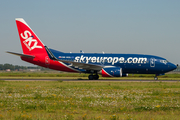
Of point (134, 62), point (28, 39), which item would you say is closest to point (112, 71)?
point (134, 62)

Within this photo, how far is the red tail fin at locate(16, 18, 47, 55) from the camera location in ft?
140

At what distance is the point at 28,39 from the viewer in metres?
42.9

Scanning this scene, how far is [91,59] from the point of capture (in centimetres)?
4141

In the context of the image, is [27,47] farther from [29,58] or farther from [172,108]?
[172,108]

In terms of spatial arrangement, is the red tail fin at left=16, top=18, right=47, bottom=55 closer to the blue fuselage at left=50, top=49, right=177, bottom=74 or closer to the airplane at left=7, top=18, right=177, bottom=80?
the airplane at left=7, top=18, right=177, bottom=80

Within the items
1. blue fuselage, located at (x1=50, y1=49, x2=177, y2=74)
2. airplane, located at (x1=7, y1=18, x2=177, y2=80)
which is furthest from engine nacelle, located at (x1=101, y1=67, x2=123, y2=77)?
blue fuselage, located at (x1=50, y1=49, x2=177, y2=74)

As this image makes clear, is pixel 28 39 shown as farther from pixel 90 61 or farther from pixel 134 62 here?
pixel 134 62

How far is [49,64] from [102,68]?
9.42m

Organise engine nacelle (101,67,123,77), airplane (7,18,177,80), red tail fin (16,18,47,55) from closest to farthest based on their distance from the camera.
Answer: engine nacelle (101,67,123,77)
airplane (7,18,177,80)
red tail fin (16,18,47,55)

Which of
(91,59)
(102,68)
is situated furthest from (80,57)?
(102,68)

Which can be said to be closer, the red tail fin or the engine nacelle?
the engine nacelle

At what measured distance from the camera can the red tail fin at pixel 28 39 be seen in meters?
42.7

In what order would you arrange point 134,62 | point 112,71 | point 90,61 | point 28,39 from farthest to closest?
point 28,39 < point 90,61 < point 134,62 < point 112,71

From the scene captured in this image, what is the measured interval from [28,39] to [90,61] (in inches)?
458
